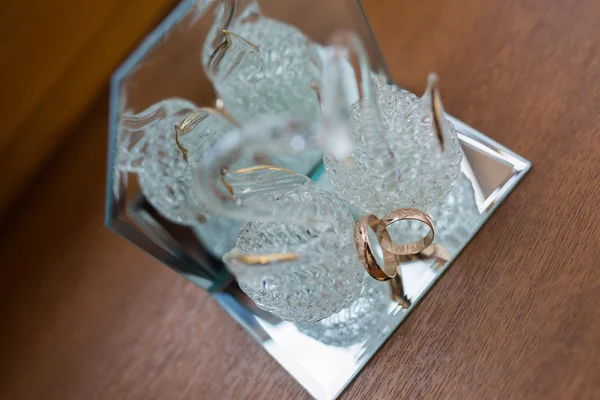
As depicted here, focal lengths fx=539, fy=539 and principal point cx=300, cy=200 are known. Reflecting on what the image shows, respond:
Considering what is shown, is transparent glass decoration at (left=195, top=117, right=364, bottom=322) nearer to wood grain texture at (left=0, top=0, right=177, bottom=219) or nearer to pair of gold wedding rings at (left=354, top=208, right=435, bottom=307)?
pair of gold wedding rings at (left=354, top=208, right=435, bottom=307)

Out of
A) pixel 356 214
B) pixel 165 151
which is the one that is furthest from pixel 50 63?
pixel 356 214

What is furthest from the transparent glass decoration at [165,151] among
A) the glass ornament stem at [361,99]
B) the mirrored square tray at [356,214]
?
the glass ornament stem at [361,99]

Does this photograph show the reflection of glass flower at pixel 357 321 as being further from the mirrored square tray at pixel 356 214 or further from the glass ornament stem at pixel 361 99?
the glass ornament stem at pixel 361 99

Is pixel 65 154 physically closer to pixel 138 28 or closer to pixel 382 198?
pixel 138 28

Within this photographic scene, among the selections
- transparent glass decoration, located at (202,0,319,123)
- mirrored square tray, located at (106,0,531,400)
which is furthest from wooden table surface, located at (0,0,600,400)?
transparent glass decoration, located at (202,0,319,123)

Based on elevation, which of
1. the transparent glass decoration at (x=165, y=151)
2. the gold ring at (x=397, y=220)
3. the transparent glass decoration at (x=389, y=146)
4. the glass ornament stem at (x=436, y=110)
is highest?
the glass ornament stem at (x=436, y=110)

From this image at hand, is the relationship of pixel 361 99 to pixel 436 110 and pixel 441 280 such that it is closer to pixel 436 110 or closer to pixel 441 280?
pixel 436 110
